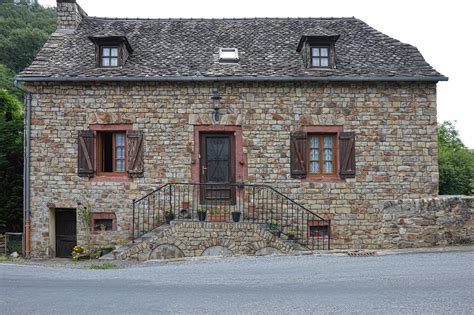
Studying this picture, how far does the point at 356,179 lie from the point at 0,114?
12301 mm

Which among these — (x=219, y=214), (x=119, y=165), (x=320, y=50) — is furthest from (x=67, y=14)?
(x=219, y=214)

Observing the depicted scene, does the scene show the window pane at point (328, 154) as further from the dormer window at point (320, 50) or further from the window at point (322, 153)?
the dormer window at point (320, 50)

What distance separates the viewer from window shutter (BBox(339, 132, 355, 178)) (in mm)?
13992

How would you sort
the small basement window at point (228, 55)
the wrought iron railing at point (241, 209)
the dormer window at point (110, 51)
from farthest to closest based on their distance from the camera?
1. the small basement window at point (228, 55)
2. the dormer window at point (110, 51)
3. the wrought iron railing at point (241, 209)

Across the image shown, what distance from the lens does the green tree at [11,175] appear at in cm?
1577

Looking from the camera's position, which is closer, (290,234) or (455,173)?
(290,234)

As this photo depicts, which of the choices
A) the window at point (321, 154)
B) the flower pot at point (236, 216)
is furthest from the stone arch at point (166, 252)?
the window at point (321, 154)

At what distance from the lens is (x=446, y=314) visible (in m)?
5.88

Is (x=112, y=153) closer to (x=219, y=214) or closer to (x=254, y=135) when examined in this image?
(x=219, y=214)

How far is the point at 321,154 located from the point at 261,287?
739 centimetres

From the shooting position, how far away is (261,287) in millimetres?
7465

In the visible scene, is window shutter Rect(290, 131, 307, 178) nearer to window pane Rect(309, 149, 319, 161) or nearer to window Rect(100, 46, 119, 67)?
window pane Rect(309, 149, 319, 161)

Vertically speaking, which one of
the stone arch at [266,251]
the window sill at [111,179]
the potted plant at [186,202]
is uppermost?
the window sill at [111,179]

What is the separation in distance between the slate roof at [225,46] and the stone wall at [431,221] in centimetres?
459
